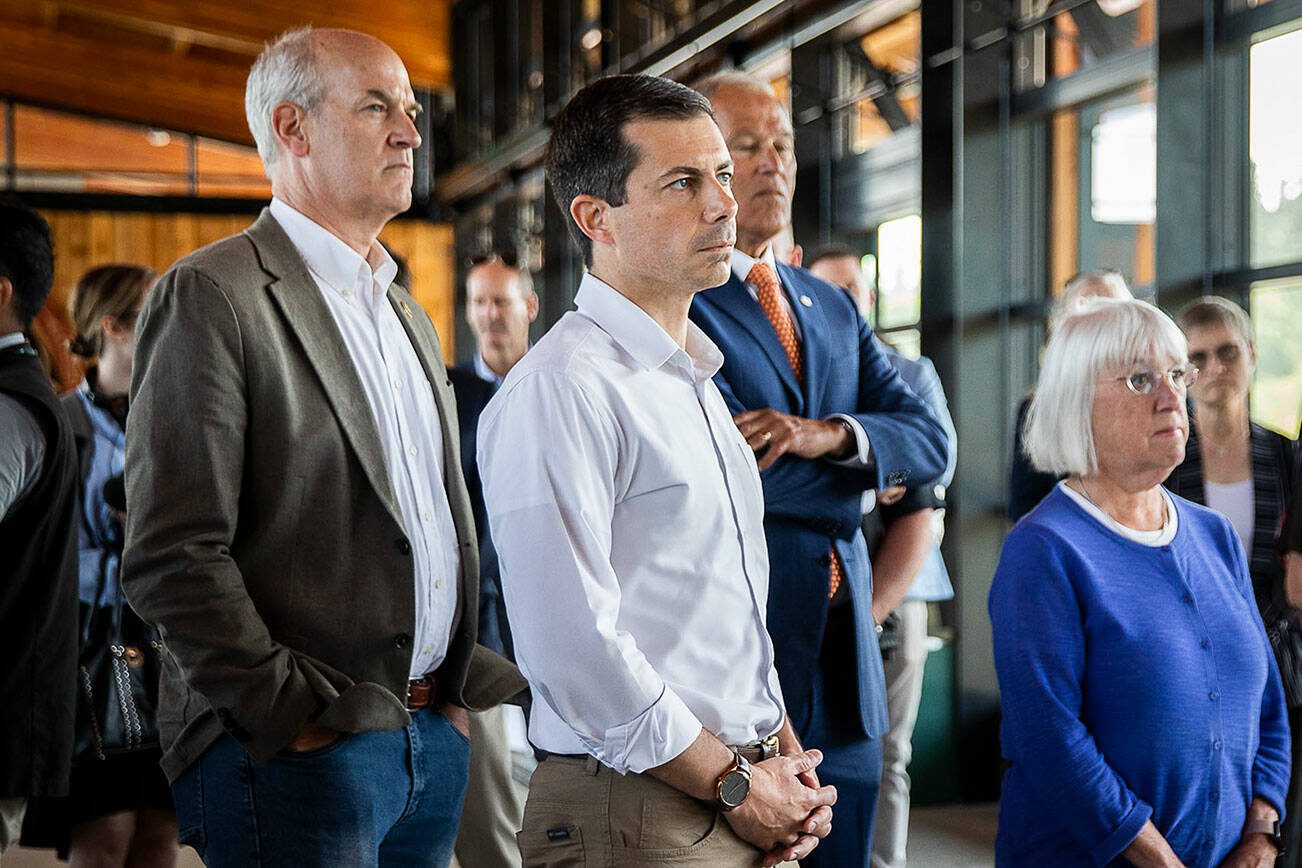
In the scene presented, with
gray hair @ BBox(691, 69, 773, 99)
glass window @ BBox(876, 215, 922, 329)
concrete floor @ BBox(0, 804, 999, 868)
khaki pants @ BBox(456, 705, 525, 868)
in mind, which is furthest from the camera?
glass window @ BBox(876, 215, 922, 329)

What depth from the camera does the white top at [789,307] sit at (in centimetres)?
216

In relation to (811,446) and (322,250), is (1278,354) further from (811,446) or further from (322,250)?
(322,250)

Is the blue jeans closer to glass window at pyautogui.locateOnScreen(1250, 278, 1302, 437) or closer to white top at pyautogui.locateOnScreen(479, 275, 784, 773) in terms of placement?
white top at pyautogui.locateOnScreen(479, 275, 784, 773)

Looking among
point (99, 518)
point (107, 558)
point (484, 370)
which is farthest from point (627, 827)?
point (484, 370)

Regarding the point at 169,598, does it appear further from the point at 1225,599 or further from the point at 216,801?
the point at 1225,599

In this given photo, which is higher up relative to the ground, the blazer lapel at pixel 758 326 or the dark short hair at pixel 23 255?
the dark short hair at pixel 23 255

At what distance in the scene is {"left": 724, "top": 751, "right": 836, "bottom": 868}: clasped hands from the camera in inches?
65.4

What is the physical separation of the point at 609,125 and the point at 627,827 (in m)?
0.86

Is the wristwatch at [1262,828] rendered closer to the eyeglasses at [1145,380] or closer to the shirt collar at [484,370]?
the eyeglasses at [1145,380]

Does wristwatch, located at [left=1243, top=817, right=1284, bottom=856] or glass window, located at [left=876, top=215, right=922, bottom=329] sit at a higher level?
glass window, located at [left=876, top=215, right=922, bottom=329]

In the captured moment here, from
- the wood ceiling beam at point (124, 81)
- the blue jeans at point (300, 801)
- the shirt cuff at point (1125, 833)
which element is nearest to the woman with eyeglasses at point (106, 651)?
the blue jeans at point (300, 801)

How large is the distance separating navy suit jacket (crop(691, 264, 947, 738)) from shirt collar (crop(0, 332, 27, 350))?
4.06 feet

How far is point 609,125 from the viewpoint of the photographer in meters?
1.79

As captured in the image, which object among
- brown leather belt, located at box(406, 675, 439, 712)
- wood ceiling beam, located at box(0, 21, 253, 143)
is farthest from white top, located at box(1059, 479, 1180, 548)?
wood ceiling beam, located at box(0, 21, 253, 143)
